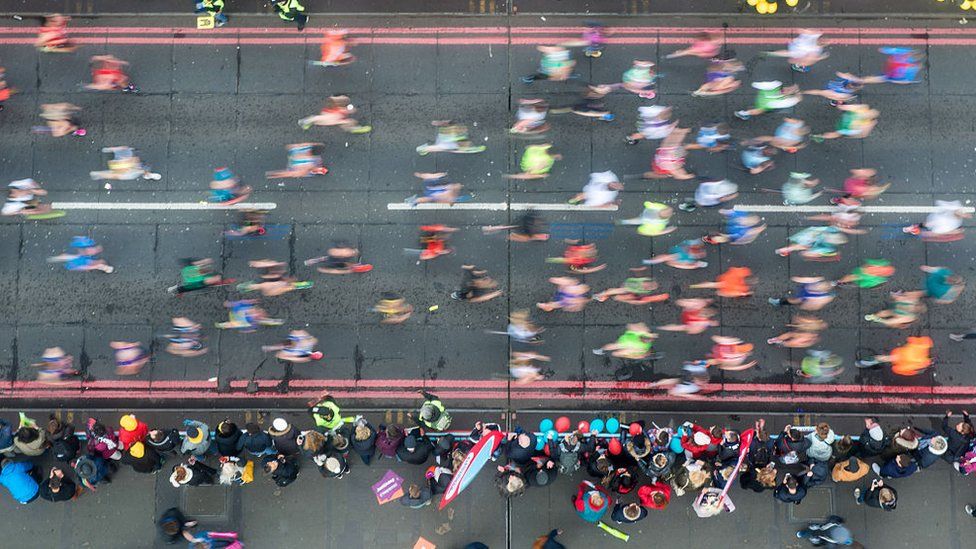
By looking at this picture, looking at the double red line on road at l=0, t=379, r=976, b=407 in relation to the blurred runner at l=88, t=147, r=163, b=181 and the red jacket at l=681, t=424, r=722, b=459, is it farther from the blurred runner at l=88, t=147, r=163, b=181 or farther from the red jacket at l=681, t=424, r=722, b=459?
the blurred runner at l=88, t=147, r=163, b=181

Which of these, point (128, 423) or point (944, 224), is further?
point (944, 224)

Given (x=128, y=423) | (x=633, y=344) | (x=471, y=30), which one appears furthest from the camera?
(x=471, y=30)

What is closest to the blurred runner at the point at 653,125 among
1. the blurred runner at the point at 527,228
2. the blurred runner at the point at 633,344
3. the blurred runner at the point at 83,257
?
the blurred runner at the point at 527,228

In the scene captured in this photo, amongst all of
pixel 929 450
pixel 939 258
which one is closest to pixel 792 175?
pixel 939 258

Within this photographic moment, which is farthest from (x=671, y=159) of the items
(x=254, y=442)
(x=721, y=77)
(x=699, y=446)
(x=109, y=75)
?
(x=109, y=75)

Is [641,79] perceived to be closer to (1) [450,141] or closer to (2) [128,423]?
(1) [450,141]

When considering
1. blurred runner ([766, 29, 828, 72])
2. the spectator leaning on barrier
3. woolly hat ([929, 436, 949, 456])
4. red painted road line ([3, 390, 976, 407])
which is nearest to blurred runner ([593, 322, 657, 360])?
red painted road line ([3, 390, 976, 407])

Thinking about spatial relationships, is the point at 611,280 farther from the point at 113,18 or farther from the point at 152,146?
the point at 113,18
